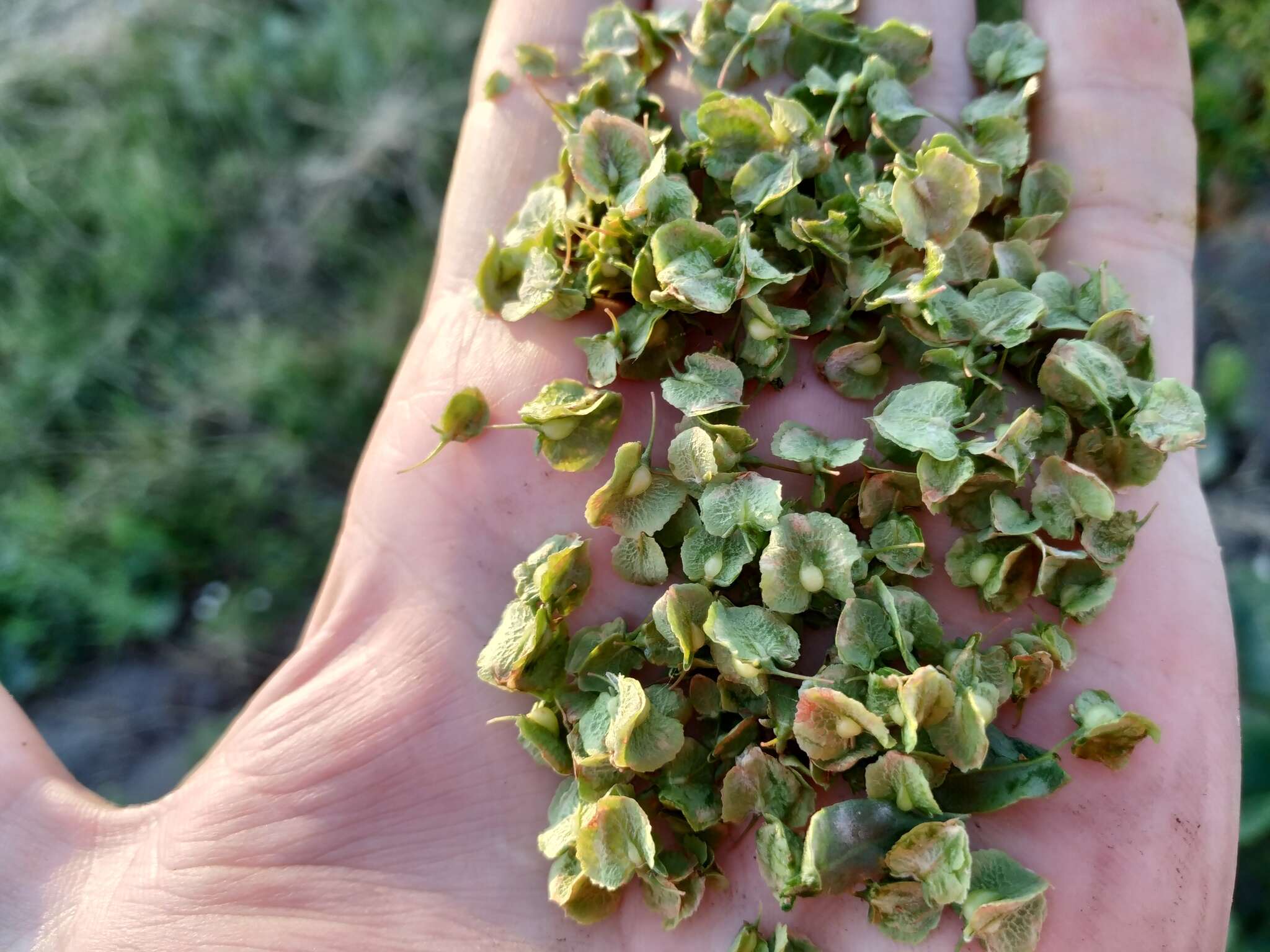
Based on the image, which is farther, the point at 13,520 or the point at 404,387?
the point at 13,520

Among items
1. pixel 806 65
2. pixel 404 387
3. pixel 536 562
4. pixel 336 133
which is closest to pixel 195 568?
pixel 404 387

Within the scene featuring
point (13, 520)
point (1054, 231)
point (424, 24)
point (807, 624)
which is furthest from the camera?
point (424, 24)

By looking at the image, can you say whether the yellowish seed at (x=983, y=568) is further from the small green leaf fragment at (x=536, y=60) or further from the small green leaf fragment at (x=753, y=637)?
the small green leaf fragment at (x=536, y=60)

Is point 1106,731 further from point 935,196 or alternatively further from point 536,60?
point 536,60

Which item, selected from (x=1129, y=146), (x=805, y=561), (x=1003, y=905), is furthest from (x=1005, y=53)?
(x=1003, y=905)

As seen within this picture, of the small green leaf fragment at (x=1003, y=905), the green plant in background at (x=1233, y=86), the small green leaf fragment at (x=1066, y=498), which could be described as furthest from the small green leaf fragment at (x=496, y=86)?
the green plant in background at (x=1233, y=86)

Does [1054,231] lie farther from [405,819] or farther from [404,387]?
[405,819]
